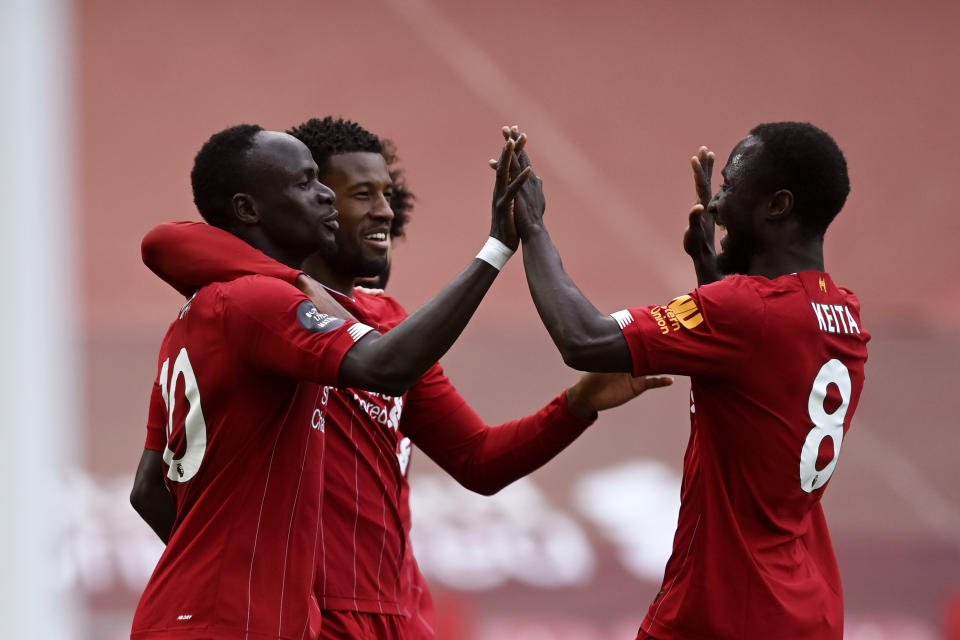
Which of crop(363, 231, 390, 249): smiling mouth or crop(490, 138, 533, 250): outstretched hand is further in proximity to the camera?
crop(363, 231, 390, 249): smiling mouth

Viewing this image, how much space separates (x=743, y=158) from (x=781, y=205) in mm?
163

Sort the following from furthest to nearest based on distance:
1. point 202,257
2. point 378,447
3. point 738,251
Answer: point 378,447 < point 738,251 < point 202,257

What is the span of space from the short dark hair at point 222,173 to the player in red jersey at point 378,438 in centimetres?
8

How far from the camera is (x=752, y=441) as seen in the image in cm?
302

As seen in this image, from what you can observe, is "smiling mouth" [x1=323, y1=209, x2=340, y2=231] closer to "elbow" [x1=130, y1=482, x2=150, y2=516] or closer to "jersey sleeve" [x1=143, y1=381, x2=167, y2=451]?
"jersey sleeve" [x1=143, y1=381, x2=167, y2=451]

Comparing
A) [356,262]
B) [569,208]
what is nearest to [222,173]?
[356,262]

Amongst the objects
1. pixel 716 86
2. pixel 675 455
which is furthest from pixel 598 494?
pixel 716 86

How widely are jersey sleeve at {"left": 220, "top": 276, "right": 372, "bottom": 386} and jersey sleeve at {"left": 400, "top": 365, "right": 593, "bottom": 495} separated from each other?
3.81 feet

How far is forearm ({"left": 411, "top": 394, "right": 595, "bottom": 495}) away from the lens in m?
3.78

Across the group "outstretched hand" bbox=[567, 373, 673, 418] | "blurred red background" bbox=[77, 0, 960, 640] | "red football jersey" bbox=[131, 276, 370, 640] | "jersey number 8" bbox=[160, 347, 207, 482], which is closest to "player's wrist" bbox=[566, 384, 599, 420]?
"outstretched hand" bbox=[567, 373, 673, 418]

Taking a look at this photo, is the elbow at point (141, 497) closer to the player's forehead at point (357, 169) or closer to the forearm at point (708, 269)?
the player's forehead at point (357, 169)

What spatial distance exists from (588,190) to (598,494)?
2584 millimetres

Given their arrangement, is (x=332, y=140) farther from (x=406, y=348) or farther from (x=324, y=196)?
(x=406, y=348)

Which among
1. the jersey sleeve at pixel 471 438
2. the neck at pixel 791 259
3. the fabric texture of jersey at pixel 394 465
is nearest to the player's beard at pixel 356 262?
the fabric texture of jersey at pixel 394 465
